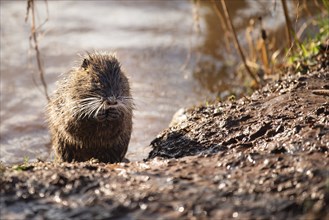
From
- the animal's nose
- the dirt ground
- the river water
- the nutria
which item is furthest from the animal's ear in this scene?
the dirt ground

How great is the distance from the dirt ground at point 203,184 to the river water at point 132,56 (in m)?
2.61

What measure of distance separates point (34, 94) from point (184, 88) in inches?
→ 74.0

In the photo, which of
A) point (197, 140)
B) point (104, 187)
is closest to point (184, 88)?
point (197, 140)

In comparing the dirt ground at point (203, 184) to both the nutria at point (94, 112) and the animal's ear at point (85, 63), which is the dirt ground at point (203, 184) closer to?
the nutria at point (94, 112)

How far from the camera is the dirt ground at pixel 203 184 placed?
3525mm

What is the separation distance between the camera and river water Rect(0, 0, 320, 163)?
7973 millimetres

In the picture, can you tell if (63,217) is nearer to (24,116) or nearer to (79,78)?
(79,78)

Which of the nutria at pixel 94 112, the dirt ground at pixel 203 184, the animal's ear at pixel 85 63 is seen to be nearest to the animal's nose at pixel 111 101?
the nutria at pixel 94 112

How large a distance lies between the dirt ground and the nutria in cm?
117

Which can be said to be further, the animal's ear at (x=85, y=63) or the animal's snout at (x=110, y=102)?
the animal's ear at (x=85, y=63)

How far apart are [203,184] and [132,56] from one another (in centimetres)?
599

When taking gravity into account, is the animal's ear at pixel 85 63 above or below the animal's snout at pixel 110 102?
above

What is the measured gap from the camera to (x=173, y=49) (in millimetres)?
9914

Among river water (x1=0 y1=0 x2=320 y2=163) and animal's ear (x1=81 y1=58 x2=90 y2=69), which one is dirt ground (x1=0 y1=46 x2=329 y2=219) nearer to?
animal's ear (x1=81 y1=58 x2=90 y2=69)
